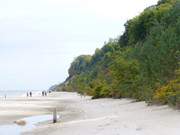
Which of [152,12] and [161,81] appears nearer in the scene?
[161,81]

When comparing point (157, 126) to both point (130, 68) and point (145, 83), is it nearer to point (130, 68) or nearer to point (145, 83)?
point (145, 83)

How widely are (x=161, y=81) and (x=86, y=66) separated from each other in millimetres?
154038

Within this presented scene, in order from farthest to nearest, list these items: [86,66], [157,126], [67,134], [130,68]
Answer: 1. [86,66]
2. [130,68]
3. [67,134]
4. [157,126]

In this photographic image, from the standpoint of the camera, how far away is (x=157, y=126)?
18719 mm

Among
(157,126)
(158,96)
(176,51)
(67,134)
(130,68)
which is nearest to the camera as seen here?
(157,126)

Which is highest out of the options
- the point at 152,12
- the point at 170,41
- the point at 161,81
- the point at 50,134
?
the point at 152,12

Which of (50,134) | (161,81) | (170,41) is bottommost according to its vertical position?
(50,134)

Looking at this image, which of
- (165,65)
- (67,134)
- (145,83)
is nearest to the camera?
(67,134)

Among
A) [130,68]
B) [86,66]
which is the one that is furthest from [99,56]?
[130,68]

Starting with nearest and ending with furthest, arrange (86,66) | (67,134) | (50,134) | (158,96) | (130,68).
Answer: (67,134) → (50,134) → (158,96) → (130,68) → (86,66)

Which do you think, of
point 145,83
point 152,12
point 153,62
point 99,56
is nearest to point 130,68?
point 145,83

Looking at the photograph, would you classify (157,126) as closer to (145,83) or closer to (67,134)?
(67,134)

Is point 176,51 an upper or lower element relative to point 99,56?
lower

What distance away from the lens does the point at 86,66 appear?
18975 centimetres
